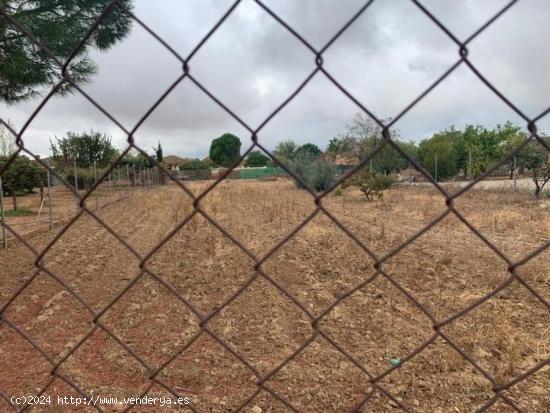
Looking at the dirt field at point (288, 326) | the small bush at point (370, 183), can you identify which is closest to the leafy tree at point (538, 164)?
the small bush at point (370, 183)

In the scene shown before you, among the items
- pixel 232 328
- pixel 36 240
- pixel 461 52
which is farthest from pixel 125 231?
pixel 461 52

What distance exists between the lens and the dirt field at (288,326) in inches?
78.5

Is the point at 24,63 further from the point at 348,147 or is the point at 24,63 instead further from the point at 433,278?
the point at 348,147

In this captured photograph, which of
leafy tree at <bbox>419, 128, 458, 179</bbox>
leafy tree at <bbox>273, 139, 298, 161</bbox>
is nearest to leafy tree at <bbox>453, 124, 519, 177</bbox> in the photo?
leafy tree at <bbox>419, 128, 458, 179</bbox>

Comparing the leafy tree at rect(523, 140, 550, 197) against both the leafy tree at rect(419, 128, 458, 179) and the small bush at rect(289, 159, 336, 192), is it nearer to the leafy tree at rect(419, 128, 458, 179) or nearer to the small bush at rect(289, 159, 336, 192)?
the small bush at rect(289, 159, 336, 192)

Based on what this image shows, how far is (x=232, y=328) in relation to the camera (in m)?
2.80

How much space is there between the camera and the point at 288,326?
9.39ft

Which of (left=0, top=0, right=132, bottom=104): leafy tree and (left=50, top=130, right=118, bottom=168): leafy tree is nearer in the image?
(left=0, top=0, right=132, bottom=104): leafy tree

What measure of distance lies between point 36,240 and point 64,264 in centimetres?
233

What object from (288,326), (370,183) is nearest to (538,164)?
(370,183)

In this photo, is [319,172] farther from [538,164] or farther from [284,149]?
[538,164]

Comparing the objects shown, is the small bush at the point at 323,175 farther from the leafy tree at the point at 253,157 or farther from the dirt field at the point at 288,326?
the leafy tree at the point at 253,157

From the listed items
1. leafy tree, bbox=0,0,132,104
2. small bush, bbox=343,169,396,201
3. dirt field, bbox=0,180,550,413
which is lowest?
dirt field, bbox=0,180,550,413

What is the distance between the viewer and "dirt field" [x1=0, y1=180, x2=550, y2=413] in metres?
2.00
